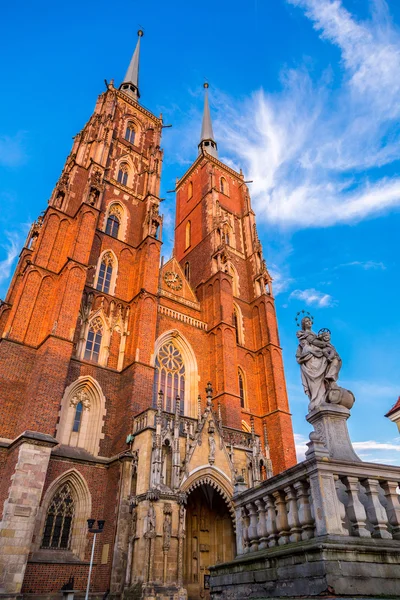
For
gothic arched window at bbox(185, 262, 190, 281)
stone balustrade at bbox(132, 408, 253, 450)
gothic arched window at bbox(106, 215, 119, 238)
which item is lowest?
stone balustrade at bbox(132, 408, 253, 450)

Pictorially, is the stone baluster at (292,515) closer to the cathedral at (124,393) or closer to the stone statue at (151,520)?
the cathedral at (124,393)

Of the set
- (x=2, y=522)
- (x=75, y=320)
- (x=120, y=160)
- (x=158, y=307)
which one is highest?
(x=120, y=160)

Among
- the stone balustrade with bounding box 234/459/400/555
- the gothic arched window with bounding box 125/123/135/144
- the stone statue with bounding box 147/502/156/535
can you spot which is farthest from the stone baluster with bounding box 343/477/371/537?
the gothic arched window with bounding box 125/123/135/144

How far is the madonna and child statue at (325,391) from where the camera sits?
564cm

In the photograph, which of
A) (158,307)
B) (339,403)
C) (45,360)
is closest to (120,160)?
(158,307)

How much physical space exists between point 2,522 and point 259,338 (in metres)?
17.8

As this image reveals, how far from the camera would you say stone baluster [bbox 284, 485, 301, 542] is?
15.0 feet

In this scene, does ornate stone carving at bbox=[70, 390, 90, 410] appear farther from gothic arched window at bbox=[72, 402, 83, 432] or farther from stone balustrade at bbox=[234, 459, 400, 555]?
stone balustrade at bbox=[234, 459, 400, 555]

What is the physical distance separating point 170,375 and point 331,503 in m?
17.4

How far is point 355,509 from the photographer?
4320 mm

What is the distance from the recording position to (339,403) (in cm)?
598

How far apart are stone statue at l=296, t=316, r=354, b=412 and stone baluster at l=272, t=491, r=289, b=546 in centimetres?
150

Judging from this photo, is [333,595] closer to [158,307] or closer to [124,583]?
[124,583]

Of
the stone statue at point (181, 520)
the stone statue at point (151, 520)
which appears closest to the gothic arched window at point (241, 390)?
the stone statue at point (181, 520)
